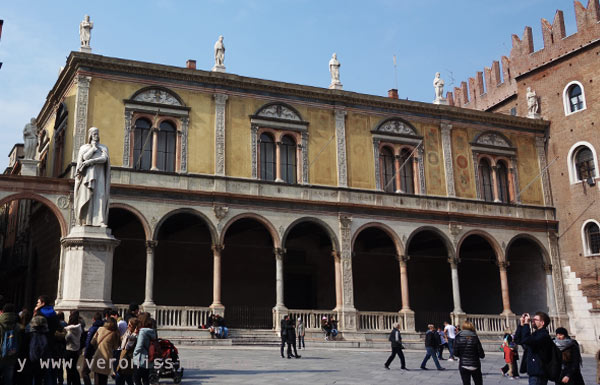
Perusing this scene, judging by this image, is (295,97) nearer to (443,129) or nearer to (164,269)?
(443,129)

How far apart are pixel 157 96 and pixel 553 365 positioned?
19.2 meters

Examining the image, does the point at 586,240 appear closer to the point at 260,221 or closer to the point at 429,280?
the point at 429,280

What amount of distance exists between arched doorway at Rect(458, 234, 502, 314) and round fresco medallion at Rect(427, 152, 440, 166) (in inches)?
181

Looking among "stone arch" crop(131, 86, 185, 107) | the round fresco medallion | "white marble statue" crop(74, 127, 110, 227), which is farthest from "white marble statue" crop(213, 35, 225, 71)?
"white marble statue" crop(74, 127, 110, 227)

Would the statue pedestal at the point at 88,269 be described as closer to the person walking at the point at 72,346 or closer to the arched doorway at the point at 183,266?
the person walking at the point at 72,346

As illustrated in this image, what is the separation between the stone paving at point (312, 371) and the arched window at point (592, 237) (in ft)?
39.7

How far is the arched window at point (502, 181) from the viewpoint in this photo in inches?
1155

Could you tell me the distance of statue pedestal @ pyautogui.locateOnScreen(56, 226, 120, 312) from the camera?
11031 millimetres

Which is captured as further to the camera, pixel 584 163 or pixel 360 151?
pixel 584 163

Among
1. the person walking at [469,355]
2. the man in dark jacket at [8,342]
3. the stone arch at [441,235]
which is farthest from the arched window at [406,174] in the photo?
the man in dark jacket at [8,342]

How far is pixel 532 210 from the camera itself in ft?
96.2

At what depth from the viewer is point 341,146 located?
2623 centimetres

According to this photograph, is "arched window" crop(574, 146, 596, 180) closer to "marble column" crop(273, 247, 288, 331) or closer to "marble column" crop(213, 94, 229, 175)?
"marble column" crop(273, 247, 288, 331)

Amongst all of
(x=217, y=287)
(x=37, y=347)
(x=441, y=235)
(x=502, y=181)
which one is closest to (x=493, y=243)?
(x=441, y=235)
